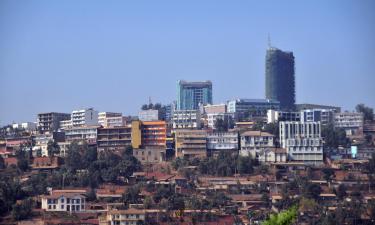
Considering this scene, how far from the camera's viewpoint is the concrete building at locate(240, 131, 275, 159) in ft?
126

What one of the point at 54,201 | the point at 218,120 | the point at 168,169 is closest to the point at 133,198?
the point at 54,201

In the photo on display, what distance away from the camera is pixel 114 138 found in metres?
40.0

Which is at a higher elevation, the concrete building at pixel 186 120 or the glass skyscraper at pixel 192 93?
the glass skyscraper at pixel 192 93

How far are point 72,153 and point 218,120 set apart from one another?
9.90 m

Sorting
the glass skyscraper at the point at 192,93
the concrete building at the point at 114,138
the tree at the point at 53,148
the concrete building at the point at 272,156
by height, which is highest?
the glass skyscraper at the point at 192,93

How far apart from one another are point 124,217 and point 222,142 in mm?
10821

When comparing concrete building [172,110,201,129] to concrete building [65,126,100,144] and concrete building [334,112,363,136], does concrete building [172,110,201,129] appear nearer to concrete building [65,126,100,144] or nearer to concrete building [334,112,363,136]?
concrete building [65,126,100,144]

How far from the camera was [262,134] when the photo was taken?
39.1m

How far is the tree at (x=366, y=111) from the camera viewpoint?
47.1m

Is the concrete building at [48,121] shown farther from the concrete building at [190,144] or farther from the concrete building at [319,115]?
the concrete building at [319,115]

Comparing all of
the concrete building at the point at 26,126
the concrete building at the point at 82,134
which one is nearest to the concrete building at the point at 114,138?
the concrete building at the point at 82,134

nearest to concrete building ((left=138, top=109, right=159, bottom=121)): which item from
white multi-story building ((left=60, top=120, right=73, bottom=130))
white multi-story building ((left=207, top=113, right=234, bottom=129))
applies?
white multi-story building ((left=207, top=113, right=234, bottom=129))

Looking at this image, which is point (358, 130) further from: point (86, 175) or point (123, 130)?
point (86, 175)

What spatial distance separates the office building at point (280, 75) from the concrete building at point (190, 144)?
987 inches
